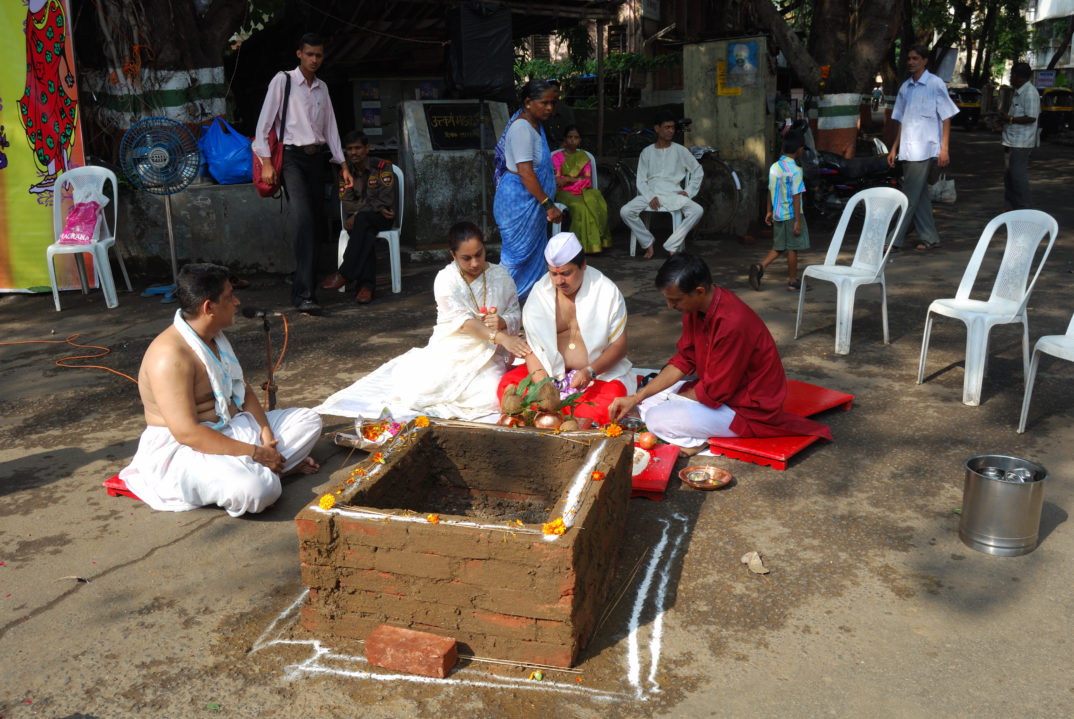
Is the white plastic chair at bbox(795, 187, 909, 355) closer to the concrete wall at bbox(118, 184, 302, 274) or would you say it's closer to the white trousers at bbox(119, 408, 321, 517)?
the white trousers at bbox(119, 408, 321, 517)

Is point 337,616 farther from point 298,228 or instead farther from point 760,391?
point 298,228

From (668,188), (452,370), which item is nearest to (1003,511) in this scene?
(452,370)

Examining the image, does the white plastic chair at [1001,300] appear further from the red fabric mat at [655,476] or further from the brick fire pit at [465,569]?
the brick fire pit at [465,569]

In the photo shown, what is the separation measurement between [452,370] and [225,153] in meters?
4.75

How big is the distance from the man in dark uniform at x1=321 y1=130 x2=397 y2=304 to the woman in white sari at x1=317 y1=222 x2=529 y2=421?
2790 mm

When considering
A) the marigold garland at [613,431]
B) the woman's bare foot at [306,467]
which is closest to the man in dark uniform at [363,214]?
the woman's bare foot at [306,467]

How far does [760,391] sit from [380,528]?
2.29 metres

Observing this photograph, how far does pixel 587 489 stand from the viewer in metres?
3.36

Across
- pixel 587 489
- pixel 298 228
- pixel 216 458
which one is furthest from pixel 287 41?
pixel 587 489

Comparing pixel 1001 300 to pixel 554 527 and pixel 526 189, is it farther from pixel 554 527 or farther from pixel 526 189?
pixel 554 527

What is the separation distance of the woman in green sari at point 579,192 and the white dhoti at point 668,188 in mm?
350

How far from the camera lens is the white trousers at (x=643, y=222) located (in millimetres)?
9570

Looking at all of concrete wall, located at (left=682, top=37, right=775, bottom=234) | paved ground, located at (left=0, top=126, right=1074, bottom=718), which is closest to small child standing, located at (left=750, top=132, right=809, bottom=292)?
paved ground, located at (left=0, top=126, right=1074, bottom=718)

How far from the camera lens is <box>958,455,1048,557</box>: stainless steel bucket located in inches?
145
